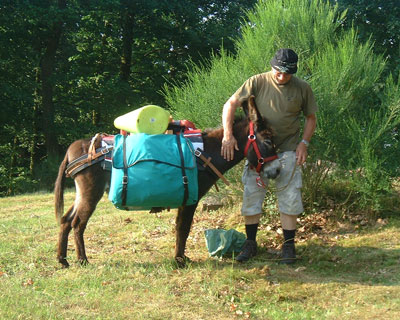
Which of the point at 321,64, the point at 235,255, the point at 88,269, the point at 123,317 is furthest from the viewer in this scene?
Answer: the point at 321,64

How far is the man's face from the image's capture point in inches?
175

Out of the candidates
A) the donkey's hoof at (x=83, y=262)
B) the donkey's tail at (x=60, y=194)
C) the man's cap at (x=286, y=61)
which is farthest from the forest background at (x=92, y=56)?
the donkey's hoof at (x=83, y=262)

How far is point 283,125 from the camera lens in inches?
181

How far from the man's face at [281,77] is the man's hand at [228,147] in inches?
31.4

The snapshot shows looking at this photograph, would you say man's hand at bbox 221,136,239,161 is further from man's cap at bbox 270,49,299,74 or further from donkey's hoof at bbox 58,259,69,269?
donkey's hoof at bbox 58,259,69,269

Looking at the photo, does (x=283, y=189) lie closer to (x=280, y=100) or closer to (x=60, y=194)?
(x=280, y=100)

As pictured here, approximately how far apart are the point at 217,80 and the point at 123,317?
12.3 ft

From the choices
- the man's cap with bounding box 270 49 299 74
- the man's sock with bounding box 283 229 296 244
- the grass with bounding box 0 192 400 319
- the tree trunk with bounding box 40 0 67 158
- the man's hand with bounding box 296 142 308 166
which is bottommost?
the grass with bounding box 0 192 400 319

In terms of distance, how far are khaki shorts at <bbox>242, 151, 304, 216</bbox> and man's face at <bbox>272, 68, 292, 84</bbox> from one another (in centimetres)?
78

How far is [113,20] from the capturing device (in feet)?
64.1

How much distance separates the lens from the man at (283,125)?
4.47m

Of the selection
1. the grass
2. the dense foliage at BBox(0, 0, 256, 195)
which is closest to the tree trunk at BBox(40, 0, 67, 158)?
the dense foliage at BBox(0, 0, 256, 195)

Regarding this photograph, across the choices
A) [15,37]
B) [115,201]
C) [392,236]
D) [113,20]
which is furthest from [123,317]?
[113,20]

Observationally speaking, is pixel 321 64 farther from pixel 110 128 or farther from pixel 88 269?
pixel 110 128
